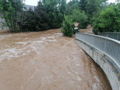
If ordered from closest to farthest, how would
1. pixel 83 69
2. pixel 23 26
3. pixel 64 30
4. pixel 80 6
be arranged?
pixel 83 69 < pixel 64 30 < pixel 23 26 < pixel 80 6

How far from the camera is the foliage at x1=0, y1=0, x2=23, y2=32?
21.1 metres

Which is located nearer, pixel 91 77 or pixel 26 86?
pixel 26 86

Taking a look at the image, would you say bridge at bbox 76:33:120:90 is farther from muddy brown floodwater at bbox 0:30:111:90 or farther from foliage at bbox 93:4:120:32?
foliage at bbox 93:4:120:32

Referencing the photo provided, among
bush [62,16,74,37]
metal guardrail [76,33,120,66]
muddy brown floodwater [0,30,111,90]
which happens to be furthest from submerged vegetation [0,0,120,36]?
muddy brown floodwater [0,30,111,90]

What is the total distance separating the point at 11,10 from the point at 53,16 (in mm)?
14743

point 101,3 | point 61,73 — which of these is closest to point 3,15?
point 61,73

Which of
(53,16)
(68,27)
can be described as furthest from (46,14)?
(68,27)

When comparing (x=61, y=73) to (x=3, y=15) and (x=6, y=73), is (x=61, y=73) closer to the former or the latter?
(x=6, y=73)

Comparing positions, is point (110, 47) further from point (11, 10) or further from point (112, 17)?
point (11, 10)

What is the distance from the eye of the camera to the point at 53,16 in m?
33.0

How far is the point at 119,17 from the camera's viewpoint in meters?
9.55

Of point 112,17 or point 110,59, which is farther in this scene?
point 112,17

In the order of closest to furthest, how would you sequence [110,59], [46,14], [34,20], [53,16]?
[110,59] < [34,20] < [46,14] < [53,16]

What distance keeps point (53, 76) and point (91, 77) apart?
1.75m
